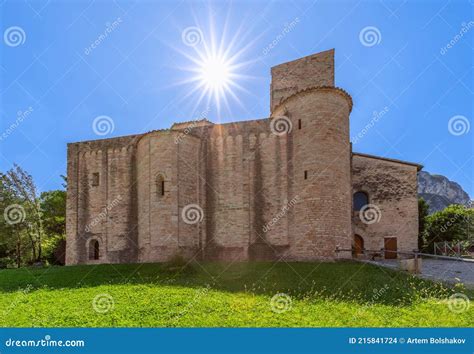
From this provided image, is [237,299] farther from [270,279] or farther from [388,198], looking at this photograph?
[388,198]

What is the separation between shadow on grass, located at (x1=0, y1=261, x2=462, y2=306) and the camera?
412 inches

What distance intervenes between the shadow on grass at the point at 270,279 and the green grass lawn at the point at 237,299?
33 mm

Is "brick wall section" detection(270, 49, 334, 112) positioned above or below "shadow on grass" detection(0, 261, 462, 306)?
above

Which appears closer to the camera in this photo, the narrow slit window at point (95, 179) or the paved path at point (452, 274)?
the paved path at point (452, 274)

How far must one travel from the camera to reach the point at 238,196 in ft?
61.6

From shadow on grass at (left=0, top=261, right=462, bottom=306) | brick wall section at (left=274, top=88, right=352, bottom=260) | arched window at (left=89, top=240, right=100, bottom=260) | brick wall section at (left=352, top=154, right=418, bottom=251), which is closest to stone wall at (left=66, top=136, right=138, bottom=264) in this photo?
arched window at (left=89, top=240, right=100, bottom=260)

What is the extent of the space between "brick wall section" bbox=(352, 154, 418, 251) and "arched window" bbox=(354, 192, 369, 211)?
0.92ft

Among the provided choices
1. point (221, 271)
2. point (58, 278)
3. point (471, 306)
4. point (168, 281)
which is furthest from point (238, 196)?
point (471, 306)

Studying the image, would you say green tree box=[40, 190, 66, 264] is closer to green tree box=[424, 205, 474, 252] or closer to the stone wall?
the stone wall

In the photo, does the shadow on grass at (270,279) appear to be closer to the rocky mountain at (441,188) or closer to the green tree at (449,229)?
the green tree at (449,229)

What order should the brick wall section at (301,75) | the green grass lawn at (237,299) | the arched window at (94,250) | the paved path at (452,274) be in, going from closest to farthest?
the green grass lawn at (237,299)
the paved path at (452,274)
the arched window at (94,250)
the brick wall section at (301,75)

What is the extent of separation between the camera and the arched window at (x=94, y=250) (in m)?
21.5

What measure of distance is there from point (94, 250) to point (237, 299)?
14787 mm

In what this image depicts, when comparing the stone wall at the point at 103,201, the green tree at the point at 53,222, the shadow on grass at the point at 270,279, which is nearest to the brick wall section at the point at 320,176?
the shadow on grass at the point at 270,279
